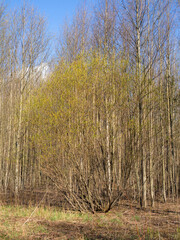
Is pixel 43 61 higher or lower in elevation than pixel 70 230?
higher

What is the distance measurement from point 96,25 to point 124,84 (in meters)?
4.28

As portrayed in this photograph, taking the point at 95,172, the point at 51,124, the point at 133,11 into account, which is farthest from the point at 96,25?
the point at 95,172

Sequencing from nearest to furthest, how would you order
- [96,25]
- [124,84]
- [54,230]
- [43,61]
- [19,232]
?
[19,232] → [54,230] → [124,84] → [96,25] → [43,61]

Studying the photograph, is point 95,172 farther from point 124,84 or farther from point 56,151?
point 124,84

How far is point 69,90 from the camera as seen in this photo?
6.22 meters

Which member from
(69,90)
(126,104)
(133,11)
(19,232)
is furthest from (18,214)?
(133,11)

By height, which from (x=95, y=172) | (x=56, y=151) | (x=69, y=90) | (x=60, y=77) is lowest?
(x=95, y=172)

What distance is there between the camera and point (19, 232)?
4156mm

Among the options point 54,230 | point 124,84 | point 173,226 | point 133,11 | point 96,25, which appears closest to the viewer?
point 54,230

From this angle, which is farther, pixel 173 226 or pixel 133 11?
pixel 133 11

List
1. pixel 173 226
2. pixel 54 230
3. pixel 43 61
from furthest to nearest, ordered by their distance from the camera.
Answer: pixel 43 61, pixel 173 226, pixel 54 230

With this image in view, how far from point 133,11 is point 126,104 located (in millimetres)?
3854

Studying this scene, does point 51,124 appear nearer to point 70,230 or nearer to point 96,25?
point 70,230

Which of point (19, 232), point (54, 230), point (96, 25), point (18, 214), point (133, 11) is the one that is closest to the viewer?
point (19, 232)
